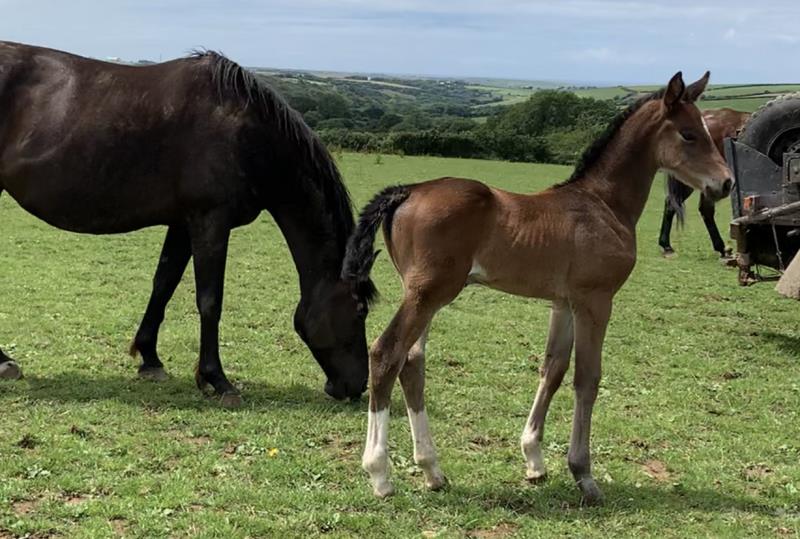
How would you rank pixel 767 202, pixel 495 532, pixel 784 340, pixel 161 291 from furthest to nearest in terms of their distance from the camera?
1. pixel 784 340
2. pixel 767 202
3. pixel 161 291
4. pixel 495 532

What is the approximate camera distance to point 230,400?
5.40 m

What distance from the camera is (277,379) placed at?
6.08 m

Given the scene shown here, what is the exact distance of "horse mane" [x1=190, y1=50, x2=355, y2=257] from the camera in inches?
219

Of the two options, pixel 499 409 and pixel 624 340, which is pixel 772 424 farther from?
pixel 624 340

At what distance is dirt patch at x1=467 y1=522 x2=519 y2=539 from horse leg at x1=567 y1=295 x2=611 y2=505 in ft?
1.57

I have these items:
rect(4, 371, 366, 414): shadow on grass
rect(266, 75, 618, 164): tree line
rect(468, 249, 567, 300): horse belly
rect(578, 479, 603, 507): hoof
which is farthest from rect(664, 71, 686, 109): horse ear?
rect(266, 75, 618, 164): tree line

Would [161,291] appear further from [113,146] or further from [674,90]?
[674,90]

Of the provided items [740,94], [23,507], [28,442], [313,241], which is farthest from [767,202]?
[740,94]

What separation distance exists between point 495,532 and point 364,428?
1.48 metres

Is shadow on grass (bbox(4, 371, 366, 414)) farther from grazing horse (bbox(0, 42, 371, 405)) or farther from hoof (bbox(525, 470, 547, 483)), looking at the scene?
hoof (bbox(525, 470, 547, 483))

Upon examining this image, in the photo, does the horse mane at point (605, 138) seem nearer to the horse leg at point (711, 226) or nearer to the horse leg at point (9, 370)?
the horse leg at point (9, 370)

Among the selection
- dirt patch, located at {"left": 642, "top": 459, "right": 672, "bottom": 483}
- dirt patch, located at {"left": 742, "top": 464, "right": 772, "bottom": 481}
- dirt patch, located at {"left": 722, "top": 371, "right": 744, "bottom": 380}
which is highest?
dirt patch, located at {"left": 742, "top": 464, "right": 772, "bottom": 481}

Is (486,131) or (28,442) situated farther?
(486,131)

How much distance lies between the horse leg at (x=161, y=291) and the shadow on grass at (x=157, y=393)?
8.0 inches
